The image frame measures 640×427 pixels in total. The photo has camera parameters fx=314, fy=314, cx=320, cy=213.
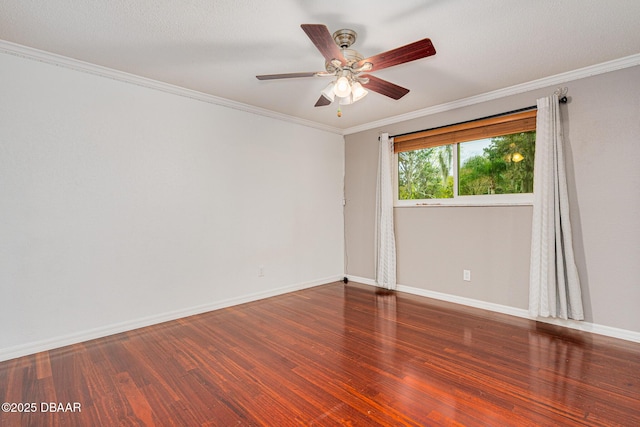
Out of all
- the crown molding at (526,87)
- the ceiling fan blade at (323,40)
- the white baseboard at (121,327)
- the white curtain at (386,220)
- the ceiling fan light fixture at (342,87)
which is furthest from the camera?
the white curtain at (386,220)

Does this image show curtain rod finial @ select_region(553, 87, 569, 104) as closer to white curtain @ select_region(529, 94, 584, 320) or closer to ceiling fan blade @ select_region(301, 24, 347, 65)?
white curtain @ select_region(529, 94, 584, 320)

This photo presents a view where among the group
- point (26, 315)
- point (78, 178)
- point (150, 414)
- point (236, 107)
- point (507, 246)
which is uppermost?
point (236, 107)

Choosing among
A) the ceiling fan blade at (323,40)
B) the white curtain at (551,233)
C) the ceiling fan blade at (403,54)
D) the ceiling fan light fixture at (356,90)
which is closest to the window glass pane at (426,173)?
the white curtain at (551,233)

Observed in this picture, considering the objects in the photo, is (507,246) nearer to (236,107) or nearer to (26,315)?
(236,107)

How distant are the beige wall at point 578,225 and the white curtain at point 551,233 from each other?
14 cm

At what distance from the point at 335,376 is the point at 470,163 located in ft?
9.45

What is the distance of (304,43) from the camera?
234 cm

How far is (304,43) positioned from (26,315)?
2988 millimetres

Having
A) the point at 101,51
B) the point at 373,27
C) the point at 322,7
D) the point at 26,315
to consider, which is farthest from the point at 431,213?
the point at 26,315

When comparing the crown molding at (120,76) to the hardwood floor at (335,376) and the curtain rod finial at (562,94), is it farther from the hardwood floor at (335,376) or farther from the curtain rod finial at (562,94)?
the curtain rod finial at (562,94)

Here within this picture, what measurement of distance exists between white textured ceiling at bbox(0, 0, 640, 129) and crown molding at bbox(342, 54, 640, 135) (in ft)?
0.25

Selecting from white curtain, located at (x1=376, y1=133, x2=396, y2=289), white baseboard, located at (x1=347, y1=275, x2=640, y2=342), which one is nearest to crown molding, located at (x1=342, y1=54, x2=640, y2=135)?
white curtain, located at (x1=376, y1=133, x2=396, y2=289)

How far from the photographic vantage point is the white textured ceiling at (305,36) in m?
1.95

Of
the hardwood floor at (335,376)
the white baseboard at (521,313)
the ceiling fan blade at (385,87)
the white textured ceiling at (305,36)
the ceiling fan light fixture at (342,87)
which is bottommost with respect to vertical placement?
the hardwood floor at (335,376)
